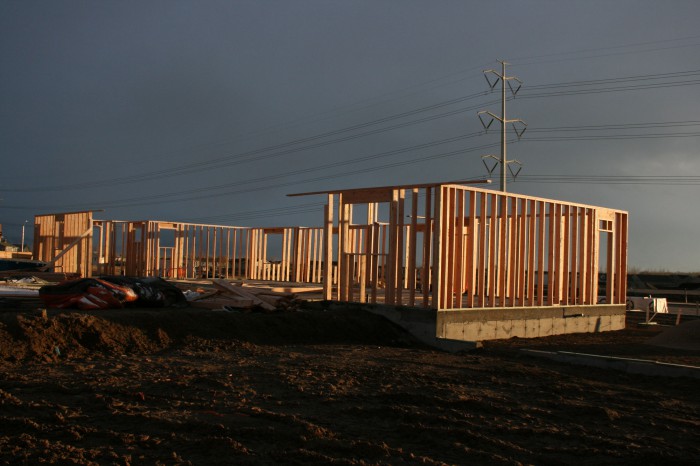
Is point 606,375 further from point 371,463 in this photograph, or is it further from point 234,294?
point 234,294

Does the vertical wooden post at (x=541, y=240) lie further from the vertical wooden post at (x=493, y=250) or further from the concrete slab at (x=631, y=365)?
the concrete slab at (x=631, y=365)

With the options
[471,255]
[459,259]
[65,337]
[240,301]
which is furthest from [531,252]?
[65,337]

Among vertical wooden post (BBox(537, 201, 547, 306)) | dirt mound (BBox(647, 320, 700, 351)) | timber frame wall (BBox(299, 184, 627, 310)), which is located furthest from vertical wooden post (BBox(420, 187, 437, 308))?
dirt mound (BBox(647, 320, 700, 351))

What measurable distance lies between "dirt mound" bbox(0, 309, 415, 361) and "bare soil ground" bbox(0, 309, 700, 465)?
0.03 metres

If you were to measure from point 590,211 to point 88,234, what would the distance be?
1672cm

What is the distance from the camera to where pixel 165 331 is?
33.3 ft

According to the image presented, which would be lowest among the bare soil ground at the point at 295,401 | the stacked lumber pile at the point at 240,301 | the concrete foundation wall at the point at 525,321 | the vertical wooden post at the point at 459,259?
the bare soil ground at the point at 295,401

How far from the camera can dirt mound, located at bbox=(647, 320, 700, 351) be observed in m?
12.4

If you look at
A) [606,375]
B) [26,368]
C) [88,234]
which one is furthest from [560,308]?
[88,234]

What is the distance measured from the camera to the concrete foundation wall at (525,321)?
12156 mm

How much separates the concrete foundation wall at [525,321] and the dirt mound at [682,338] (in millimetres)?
1917

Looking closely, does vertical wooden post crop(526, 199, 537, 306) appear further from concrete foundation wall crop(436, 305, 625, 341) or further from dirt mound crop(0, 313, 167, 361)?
dirt mound crop(0, 313, 167, 361)

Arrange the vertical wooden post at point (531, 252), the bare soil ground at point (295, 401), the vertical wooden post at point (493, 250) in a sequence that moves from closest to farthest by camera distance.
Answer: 1. the bare soil ground at point (295, 401)
2. the vertical wooden post at point (493, 250)
3. the vertical wooden post at point (531, 252)

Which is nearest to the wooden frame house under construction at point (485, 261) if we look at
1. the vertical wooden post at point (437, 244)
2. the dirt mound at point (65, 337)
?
the vertical wooden post at point (437, 244)
